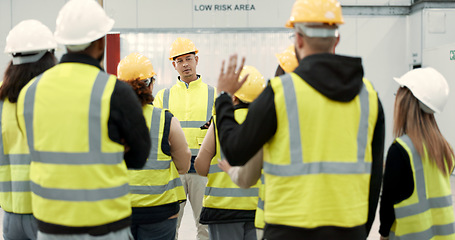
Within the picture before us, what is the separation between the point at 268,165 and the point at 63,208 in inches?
30.0

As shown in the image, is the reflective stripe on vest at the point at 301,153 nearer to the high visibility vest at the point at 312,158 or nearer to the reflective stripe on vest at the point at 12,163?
the high visibility vest at the point at 312,158

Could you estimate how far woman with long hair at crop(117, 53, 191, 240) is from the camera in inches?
101

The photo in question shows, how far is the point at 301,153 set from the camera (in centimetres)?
159

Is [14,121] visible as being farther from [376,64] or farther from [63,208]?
[376,64]

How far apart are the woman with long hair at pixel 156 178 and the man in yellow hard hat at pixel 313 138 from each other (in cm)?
96

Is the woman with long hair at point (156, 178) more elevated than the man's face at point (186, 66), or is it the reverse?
the man's face at point (186, 66)

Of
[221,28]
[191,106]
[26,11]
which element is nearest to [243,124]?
[191,106]

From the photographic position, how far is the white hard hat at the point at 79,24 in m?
1.74

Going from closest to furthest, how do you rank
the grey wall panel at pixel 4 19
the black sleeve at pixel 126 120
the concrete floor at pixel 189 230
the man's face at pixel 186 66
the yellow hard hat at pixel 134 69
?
the black sleeve at pixel 126 120 < the yellow hard hat at pixel 134 69 < the man's face at pixel 186 66 < the concrete floor at pixel 189 230 < the grey wall panel at pixel 4 19

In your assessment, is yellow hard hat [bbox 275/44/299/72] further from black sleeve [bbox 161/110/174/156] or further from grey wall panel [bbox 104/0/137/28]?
grey wall panel [bbox 104/0/137/28]

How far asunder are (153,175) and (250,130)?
1.19 metres

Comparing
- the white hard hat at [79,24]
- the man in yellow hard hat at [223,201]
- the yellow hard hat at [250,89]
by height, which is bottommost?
the man in yellow hard hat at [223,201]

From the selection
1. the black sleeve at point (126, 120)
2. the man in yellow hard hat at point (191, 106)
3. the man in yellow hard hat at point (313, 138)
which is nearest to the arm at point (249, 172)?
the man in yellow hard hat at point (313, 138)

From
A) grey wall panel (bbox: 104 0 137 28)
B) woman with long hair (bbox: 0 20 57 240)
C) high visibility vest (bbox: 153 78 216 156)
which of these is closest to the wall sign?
grey wall panel (bbox: 104 0 137 28)
